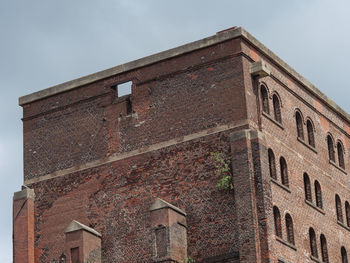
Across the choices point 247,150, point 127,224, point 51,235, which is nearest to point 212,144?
point 247,150

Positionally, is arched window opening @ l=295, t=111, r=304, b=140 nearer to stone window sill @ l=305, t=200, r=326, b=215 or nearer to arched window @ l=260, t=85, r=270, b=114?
arched window @ l=260, t=85, r=270, b=114

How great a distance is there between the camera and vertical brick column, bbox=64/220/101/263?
44.4 m

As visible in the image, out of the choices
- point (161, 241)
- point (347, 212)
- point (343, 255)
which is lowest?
point (161, 241)

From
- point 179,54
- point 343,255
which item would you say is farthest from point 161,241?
point 343,255

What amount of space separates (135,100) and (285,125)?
5903 mm

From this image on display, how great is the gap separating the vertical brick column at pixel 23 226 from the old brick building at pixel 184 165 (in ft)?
0.16

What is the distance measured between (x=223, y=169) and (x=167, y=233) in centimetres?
314

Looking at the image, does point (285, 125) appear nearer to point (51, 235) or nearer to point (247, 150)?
point (247, 150)

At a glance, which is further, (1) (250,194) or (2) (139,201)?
(2) (139,201)

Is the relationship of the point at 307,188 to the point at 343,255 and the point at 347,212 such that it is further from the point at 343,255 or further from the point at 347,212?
the point at 347,212

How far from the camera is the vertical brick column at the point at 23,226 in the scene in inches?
1847

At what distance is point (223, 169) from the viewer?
43625 millimetres

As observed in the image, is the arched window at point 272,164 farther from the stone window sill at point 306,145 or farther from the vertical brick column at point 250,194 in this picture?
the stone window sill at point 306,145

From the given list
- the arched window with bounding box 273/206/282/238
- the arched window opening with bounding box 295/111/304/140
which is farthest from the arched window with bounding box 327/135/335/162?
the arched window with bounding box 273/206/282/238
